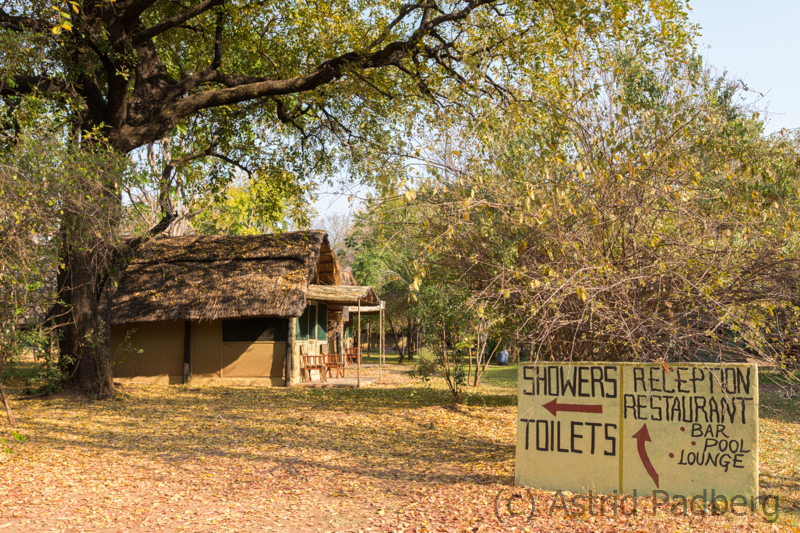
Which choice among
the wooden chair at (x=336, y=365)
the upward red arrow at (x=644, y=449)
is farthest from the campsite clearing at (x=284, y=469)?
the wooden chair at (x=336, y=365)

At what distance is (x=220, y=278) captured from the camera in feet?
49.6

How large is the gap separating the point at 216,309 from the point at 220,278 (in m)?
1.09

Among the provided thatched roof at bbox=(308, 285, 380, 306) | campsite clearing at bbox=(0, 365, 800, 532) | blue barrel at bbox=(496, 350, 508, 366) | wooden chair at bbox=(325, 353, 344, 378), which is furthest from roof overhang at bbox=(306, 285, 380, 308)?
blue barrel at bbox=(496, 350, 508, 366)

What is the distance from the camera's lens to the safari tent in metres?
14.7

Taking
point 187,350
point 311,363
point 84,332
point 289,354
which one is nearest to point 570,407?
point 84,332

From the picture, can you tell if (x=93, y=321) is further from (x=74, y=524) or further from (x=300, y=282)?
(x=74, y=524)

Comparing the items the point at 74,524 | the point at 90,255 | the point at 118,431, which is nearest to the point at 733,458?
the point at 74,524

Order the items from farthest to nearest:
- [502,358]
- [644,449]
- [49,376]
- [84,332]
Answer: [502,358] → [84,332] → [49,376] → [644,449]

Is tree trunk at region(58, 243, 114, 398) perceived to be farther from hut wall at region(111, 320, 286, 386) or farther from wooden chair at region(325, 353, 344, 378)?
wooden chair at region(325, 353, 344, 378)

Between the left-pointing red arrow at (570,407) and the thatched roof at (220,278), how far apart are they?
367 inches

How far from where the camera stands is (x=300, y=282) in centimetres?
1470

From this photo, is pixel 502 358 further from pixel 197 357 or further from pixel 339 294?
pixel 197 357

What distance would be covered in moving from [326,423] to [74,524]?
5.16 metres

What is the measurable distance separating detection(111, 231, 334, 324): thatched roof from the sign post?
30.6 feet
